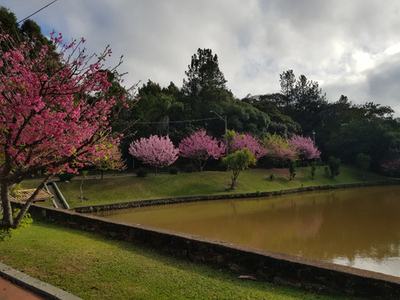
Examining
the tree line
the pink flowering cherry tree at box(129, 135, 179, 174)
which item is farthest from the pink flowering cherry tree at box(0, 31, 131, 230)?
the pink flowering cherry tree at box(129, 135, 179, 174)

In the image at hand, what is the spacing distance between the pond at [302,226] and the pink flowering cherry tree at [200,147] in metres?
11.8

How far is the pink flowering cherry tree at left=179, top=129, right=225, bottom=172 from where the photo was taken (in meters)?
33.1

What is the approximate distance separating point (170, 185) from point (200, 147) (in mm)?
8155

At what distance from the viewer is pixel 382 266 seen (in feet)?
26.2

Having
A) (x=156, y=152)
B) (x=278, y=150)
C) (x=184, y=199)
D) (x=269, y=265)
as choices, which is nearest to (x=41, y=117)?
(x=269, y=265)

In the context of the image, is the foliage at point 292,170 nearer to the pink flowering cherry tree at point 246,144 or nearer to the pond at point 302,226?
the pink flowering cherry tree at point 246,144

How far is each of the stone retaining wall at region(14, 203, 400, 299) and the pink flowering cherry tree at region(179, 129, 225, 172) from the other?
82.2ft

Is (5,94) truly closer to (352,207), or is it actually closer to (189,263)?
(189,263)

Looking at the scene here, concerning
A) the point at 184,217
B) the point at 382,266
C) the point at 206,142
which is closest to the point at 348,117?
the point at 206,142

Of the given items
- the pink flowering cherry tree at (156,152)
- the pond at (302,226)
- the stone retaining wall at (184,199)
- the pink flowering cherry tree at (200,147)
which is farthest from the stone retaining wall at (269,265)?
the pink flowering cherry tree at (200,147)

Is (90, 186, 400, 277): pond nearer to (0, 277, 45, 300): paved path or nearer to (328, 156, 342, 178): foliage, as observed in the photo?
(0, 277, 45, 300): paved path

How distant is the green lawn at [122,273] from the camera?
4496 millimetres

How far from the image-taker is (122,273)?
17.3 ft

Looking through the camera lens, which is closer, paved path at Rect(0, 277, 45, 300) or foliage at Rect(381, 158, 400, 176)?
paved path at Rect(0, 277, 45, 300)
